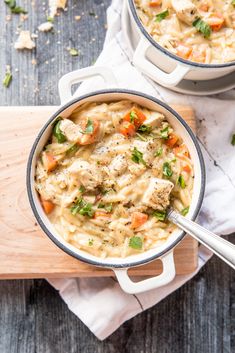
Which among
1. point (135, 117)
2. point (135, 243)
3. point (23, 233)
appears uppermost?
point (135, 117)

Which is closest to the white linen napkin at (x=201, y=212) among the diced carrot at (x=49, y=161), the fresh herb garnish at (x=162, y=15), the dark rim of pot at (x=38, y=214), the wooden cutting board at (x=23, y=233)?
the wooden cutting board at (x=23, y=233)

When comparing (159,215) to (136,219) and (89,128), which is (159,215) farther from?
(89,128)

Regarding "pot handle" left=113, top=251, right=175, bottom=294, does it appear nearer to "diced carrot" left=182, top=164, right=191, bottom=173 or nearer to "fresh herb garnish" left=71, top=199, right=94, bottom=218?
"fresh herb garnish" left=71, top=199, right=94, bottom=218

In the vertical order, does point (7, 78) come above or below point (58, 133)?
below

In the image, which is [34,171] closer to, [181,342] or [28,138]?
[28,138]

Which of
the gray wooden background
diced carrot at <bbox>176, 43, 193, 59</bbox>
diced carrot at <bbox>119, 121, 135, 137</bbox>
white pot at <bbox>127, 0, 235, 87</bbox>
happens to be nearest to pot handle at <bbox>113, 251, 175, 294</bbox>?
diced carrot at <bbox>119, 121, 135, 137</bbox>

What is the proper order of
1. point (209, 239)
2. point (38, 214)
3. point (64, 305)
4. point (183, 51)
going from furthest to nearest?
point (64, 305) → point (183, 51) → point (38, 214) → point (209, 239)

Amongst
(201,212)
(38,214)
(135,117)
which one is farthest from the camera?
(201,212)

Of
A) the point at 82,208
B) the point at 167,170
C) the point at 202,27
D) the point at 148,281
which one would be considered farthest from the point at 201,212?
the point at 202,27
